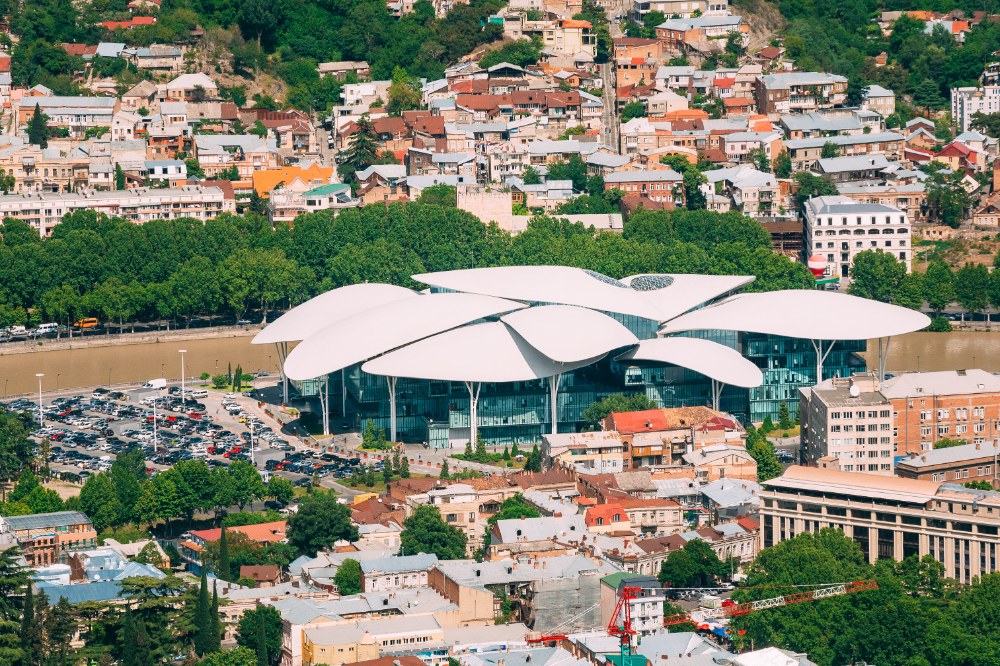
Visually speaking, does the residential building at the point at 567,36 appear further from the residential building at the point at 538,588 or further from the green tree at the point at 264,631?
the green tree at the point at 264,631

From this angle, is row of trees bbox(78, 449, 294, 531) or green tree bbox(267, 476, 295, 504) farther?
green tree bbox(267, 476, 295, 504)

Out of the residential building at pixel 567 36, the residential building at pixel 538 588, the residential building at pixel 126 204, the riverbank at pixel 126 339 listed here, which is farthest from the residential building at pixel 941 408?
the residential building at pixel 567 36

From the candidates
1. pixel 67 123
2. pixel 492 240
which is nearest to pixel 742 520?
pixel 492 240

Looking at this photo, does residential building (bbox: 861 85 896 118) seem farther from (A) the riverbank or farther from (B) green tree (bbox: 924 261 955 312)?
(A) the riverbank

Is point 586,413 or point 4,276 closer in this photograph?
point 586,413

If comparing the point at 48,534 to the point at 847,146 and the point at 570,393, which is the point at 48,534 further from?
the point at 847,146

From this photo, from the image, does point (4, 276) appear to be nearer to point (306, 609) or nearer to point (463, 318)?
point (463, 318)

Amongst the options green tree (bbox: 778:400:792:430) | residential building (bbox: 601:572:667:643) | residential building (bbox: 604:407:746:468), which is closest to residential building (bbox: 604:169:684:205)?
green tree (bbox: 778:400:792:430)
